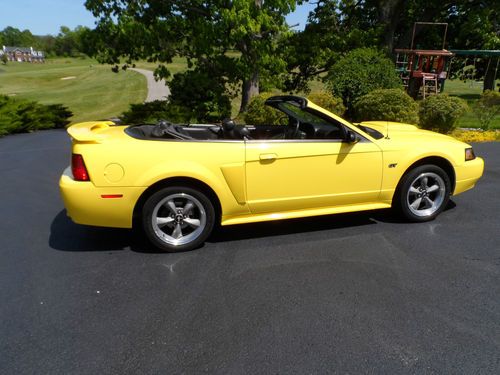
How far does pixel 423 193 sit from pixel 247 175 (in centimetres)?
200

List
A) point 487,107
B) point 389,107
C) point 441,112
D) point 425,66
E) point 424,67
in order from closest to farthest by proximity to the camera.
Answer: point 389,107
point 441,112
point 487,107
point 425,66
point 424,67

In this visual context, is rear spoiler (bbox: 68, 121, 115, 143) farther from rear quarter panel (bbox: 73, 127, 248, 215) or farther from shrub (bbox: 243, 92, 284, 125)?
shrub (bbox: 243, 92, 284, 125)

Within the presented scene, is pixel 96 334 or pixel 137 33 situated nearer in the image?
pixel 96 334

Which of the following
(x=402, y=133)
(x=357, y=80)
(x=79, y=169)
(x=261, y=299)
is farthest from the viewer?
(x=357, y=80)

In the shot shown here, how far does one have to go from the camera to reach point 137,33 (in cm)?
1038

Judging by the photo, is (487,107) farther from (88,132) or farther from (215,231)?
(88,132)

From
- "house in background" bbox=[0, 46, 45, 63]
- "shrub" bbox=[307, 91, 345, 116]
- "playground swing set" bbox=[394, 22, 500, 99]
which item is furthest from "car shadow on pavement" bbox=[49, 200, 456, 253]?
"house in background" bbox=[0, 46, 45, 63]

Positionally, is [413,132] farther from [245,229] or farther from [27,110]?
[27,110]

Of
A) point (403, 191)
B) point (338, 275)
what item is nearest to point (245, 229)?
point (338, 275)

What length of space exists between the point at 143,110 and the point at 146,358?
10.2 meters

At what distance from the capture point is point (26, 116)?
468 inches

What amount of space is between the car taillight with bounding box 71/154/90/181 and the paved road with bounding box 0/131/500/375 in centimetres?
76

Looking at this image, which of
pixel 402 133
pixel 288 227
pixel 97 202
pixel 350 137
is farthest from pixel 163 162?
pixel 402 133

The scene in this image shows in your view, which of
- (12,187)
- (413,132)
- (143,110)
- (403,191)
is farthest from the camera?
(143,110)
